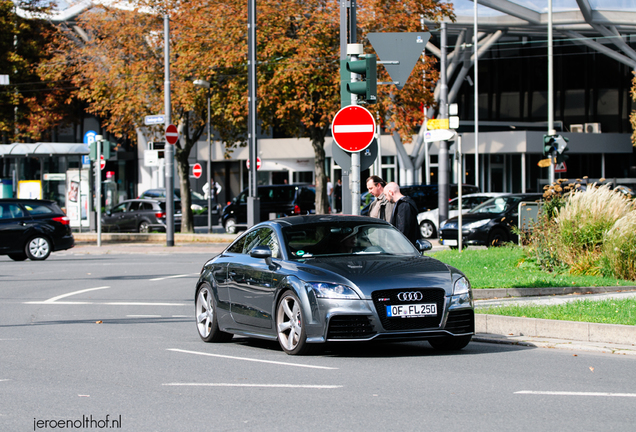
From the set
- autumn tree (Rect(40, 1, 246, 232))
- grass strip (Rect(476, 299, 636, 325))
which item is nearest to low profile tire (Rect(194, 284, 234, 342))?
grass strip (Rect(476, 299, 636, 325))

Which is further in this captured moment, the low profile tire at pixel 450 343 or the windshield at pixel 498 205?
the windshield at pixel 498 205

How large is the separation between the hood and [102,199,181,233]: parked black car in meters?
30.6

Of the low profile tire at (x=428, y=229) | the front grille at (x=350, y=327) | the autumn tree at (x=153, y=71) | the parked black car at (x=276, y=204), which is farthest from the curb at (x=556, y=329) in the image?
the parked black car at (x=276, y=204)

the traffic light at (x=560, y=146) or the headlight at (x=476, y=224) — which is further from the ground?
the traffic light at (x=560, y=146)

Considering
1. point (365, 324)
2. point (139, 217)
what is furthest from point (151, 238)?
point (365, 324)

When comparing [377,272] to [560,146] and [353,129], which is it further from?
[560,146]

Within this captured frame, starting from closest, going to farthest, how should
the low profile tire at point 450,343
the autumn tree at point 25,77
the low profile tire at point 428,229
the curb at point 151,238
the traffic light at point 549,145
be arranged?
the low profile tire at point 450,343 → the traffic light at point 549,145 → the low profile tire at point 428,229 → the curb at point 151,238 → the autumn tree at point 25,77

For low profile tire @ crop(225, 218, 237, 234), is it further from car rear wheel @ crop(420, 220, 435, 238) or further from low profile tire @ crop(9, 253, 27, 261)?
low profile tire @ crop(9, 253, 27, 261)

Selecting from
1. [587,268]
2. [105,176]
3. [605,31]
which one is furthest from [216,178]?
[587,268]

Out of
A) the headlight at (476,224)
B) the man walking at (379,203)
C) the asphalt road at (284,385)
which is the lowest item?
the asphalt road at (284,385)

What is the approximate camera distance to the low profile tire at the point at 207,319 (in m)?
10.3

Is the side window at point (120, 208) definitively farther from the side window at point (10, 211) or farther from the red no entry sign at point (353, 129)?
the red no entry sign at point (353, 129)

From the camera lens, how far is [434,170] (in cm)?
6206

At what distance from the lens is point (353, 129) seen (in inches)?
508
